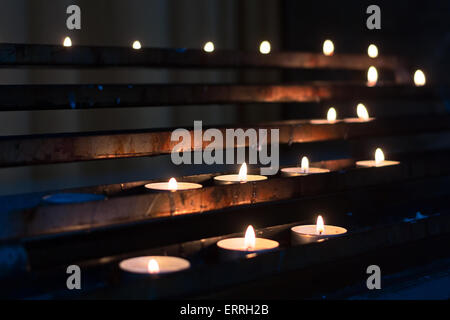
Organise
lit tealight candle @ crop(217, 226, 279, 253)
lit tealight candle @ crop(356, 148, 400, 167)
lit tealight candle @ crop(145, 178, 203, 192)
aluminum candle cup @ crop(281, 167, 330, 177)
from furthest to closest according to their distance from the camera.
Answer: lit tealight candle @ crop(356, 148, 400, 167), aluminum candle cup @ crop(281, 167, 330, 177), lit tealight candle @ crop(145, 178, 203, 192), lit tealight candle @ crop(217, 226, 279, 253)

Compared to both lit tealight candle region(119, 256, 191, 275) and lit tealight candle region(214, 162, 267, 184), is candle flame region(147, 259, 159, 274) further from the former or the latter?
lit tealight candle region(214, 162, 267, 184)

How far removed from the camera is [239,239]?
1193 mm

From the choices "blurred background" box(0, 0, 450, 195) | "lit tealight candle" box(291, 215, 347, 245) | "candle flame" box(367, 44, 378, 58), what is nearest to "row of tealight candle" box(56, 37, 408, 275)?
"lit tealight candle" box(291, 215, 347, 245)

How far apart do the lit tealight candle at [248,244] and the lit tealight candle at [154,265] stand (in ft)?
0.38

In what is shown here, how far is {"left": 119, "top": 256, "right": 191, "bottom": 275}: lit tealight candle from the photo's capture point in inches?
39.2

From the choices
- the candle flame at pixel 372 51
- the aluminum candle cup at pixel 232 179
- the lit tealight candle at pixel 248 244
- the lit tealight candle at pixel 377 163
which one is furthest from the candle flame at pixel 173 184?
the candle flame at pixel 372 51

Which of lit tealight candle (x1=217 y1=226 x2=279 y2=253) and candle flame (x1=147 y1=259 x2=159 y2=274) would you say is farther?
lit tealight candle (x1=217 y1=226 x2=279 y2=253)

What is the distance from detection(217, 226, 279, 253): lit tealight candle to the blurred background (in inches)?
62.0

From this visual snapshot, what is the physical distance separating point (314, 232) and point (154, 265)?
1.40ft

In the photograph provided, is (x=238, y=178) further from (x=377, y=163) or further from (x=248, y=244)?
(x=377, y=163)

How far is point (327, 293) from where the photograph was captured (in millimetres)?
1235

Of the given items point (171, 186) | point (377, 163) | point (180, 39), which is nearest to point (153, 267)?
point (171, 186)

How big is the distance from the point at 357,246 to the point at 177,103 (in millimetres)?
753
